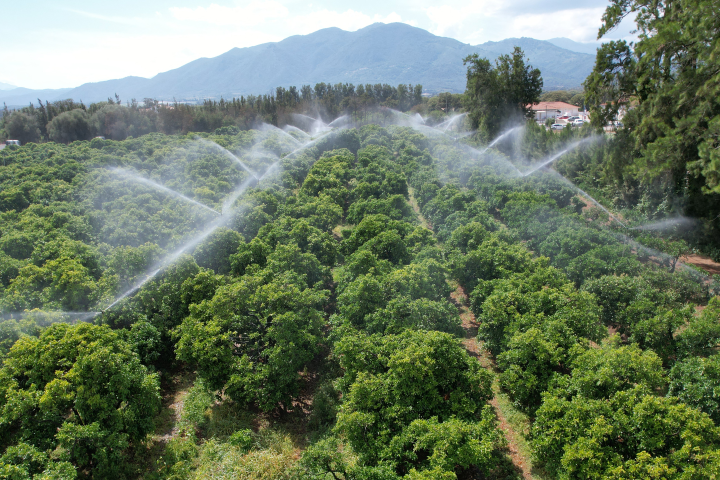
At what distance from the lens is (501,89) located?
66.1 metres

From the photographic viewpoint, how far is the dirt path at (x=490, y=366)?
13500mm

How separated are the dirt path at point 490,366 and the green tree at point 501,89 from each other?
170 feet

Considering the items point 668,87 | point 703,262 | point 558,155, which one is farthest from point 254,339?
point 558,155

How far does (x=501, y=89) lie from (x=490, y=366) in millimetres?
60383

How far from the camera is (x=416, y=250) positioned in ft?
77.0

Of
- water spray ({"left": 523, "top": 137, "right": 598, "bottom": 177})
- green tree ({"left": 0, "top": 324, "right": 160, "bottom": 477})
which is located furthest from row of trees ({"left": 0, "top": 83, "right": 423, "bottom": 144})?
green tree ({"left": 0, "top": 324, "right": 160, "bottom": 477})

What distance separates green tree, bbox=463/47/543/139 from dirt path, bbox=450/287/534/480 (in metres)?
51.9

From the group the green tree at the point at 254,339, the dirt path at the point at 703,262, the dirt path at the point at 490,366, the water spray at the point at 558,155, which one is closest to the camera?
the dirt path at the point at 490,366

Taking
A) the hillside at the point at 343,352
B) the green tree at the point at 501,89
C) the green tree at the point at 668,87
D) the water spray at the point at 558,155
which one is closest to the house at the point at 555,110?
the green tree at the point at 501,89

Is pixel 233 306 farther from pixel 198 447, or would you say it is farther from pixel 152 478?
pixel 152 478

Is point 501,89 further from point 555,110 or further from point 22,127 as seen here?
point 22,127

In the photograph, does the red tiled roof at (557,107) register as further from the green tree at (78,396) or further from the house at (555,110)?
the green tree at (78,396)

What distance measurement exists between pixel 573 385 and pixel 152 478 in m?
14.5

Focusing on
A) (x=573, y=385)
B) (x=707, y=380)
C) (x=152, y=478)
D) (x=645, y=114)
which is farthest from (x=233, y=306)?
(x=645, y=114)
